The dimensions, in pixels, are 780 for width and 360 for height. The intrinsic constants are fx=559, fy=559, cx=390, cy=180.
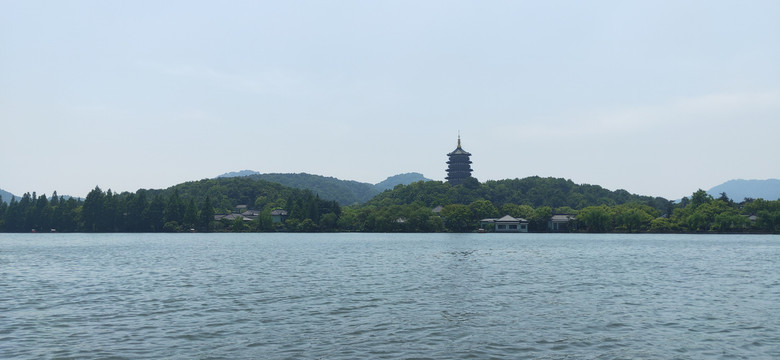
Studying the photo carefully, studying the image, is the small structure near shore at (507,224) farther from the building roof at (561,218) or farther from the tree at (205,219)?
the tree at (205,219)

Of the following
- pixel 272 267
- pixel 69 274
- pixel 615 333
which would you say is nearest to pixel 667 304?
pixel 615 333

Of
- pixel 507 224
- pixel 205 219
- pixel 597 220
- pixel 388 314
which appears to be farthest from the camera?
pixel 507 224

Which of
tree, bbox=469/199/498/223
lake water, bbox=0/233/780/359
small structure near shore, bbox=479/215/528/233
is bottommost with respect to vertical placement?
lake water, bbox=0/233/780/359

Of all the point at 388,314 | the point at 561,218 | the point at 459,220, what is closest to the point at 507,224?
the point at 459,220

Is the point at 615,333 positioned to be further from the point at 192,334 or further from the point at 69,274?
the point at 69,274

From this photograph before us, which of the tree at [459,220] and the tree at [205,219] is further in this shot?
the tree at [459,220]

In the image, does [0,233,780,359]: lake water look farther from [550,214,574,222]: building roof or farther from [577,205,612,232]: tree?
[550,214,574,222]: building roof

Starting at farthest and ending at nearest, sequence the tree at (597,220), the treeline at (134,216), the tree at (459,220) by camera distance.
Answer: the tree at (459,220), the treeline at (134,216), the tree at (597,220)

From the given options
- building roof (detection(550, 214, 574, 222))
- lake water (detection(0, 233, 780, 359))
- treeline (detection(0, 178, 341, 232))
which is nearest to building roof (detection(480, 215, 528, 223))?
building roof (detection(550, 214, 574, 222))

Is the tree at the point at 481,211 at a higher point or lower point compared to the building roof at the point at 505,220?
higher

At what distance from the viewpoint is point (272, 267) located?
40625 millimetres

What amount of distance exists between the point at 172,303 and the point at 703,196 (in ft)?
453

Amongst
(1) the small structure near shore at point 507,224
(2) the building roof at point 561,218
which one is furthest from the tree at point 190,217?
(2) the building roof at point 561,218

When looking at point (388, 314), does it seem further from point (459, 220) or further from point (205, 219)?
point (205, 219)
